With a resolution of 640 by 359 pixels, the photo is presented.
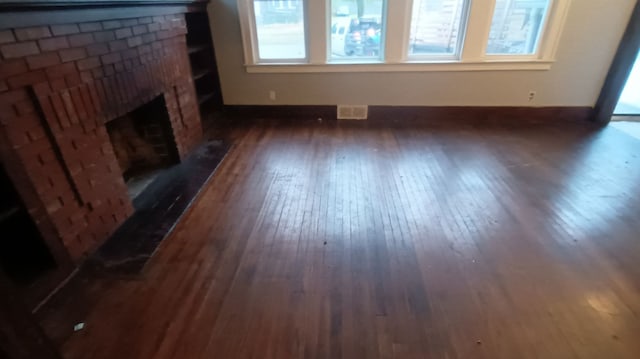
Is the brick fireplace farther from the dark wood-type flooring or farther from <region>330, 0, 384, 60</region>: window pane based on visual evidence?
<region>330, 0, 384, 60</region>: window pane

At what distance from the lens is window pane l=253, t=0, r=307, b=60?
373 centimetres

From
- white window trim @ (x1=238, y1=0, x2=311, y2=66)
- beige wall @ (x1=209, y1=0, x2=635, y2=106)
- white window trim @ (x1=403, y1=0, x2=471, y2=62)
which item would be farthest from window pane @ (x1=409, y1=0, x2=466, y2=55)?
white window trim @ (x1=238, y1=0, x2=311, y2=66)

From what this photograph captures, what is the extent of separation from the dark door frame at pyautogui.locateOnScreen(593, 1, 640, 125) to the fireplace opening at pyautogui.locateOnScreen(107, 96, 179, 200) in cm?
476

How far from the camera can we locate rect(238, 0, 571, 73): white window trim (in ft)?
11.5

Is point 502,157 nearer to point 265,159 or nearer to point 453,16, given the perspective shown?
point 453,16

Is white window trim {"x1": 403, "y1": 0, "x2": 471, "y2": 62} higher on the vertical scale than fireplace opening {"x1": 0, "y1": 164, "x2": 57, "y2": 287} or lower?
higher

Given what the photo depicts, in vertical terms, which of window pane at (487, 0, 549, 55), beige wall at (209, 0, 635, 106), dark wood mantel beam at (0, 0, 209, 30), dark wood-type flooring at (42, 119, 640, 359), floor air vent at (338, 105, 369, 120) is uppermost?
dark wood mantel beam at (0, 0, 209, 30)

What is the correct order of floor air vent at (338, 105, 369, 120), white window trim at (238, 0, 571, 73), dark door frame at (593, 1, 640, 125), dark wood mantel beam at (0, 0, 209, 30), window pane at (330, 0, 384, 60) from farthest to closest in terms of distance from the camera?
1. floor air vent at (338, 105, 369, 120)
2. window pane at (330, 0, 384, 60)
3. white window trim at (238, 0, 571, 73)
4. dark door frame at (593, 1, 640, 125)
5. dark wood mantel beam at (0, 0, 209, 30)

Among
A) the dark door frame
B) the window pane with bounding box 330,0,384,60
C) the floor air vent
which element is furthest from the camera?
the floor air vent

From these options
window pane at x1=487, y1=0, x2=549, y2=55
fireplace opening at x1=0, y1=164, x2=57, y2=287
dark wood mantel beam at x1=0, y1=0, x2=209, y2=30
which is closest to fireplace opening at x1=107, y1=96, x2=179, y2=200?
dark wood mantel beam at x1=0, y1=0, x2=209, y2=30

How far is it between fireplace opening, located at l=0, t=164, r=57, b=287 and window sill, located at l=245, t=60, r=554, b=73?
9.55 ft

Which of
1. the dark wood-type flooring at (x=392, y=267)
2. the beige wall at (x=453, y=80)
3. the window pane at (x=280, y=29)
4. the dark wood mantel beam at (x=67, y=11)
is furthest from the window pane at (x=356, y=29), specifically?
the dark wood mantel beam at (x=67, y=11)

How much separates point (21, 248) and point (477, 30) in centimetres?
434

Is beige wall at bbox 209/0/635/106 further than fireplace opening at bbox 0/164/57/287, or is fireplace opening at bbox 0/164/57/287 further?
beige wall at bbox 209/0/635/106
